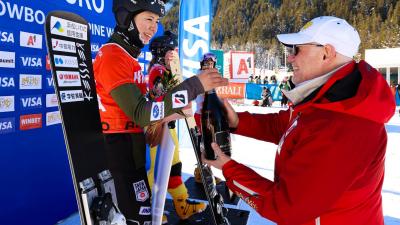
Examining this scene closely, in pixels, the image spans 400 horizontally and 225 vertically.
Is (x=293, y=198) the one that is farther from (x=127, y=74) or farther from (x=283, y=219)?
(x=127, y=74)

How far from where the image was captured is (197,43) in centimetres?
651

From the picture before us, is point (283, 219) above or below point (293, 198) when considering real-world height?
below

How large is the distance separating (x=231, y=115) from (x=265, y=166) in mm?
3960

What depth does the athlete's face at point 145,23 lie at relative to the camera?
78.7 inches

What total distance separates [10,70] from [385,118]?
9.13 feet

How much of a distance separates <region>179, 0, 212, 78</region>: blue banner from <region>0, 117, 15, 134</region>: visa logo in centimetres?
373

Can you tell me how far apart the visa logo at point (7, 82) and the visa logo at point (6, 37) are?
0.31 m

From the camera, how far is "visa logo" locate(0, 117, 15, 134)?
280 cm

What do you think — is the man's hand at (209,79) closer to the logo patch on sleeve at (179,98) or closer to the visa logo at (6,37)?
the logo patch on sleeve at (179,98)

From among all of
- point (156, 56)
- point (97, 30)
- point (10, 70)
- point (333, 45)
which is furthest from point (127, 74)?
point (97, 30)

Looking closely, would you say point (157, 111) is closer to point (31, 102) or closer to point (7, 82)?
point (7, 82)

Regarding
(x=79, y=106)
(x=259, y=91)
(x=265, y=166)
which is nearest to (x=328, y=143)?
(x=79, y=106)

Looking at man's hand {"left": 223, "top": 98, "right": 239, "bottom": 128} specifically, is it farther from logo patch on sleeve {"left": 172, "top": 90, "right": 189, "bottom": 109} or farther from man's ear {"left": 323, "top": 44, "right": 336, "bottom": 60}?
man's ear {"left": 323, "top": 44, "right": 336, "bottom": 60}

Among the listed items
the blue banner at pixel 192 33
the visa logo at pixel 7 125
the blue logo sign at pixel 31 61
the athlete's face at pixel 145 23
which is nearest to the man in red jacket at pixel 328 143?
the athlete's face at pixel 145 23
